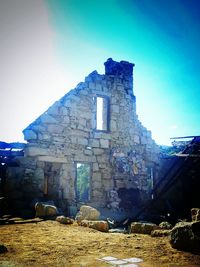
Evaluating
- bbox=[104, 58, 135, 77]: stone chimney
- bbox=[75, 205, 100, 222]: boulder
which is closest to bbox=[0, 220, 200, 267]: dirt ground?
bbox=[75, 205, 100, 222]: boulder

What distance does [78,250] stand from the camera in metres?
3.83

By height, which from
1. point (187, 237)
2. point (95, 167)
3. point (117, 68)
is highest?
point (117, 68)

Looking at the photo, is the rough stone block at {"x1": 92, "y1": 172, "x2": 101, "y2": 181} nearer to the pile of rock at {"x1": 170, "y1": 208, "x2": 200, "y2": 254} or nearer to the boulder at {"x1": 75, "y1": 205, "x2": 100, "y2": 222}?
the boulder at {"x1": 75, "y1": 205, "x2": 100, "y2": 222}

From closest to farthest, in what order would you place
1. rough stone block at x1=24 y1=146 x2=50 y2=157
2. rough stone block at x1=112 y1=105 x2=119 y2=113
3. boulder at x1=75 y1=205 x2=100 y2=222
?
boulder at x1=75 y1=205 x2=100 y2=222 < rough stone block at x1=24 y1=146 x2=50 y2=157 < rough stone block at x1=112 y1=105 x2=119 y2=113

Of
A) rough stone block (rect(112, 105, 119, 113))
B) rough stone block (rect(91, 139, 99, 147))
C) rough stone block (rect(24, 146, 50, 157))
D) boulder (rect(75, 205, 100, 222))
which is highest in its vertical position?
rough stone block (rect(112, 105, 119, 113))

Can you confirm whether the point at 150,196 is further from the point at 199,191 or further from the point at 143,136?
the point at 143,136

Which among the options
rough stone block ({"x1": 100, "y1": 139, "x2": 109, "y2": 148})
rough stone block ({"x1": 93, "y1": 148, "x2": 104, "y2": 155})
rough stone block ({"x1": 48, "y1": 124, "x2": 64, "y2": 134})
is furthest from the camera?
rough stone block ({"x1": 100, "y1": 139, "x2": 109, "y2": 148})

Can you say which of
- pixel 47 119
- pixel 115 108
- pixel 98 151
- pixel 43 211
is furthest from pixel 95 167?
pixel 43 211

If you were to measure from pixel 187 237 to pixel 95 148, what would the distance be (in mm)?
6919

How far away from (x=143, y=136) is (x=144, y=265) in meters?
9.21

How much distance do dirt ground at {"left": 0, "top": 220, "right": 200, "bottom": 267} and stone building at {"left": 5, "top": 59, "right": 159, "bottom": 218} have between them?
4041 millimetres

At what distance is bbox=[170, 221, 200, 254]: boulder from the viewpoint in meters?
3.70

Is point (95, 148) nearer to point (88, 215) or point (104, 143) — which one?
point (104, 143)

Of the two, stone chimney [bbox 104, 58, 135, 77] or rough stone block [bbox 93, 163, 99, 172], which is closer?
rough stone block [bbox 93, 163, 99, 172]
